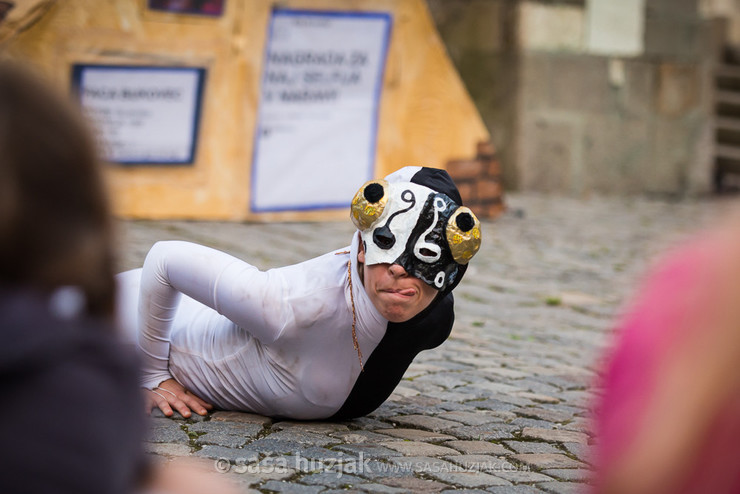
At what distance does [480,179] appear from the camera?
9.59m

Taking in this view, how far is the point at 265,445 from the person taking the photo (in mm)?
3379

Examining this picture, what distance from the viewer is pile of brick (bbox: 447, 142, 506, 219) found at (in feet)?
31.1

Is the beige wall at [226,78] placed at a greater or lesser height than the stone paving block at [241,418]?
greater

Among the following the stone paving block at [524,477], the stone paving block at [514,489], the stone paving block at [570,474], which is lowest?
the stone paving block at [570,474]

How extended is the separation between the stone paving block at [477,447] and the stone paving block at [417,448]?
4 cm

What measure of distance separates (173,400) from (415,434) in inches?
32.8

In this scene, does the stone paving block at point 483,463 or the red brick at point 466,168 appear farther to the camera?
the red brick at point 466,168

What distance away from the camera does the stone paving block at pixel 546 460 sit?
11.2ft

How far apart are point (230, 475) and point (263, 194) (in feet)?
19.1

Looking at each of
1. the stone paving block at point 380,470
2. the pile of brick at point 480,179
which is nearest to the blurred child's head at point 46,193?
the stone paving block at point 380,470

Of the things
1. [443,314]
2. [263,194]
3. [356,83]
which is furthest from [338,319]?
[356,83]

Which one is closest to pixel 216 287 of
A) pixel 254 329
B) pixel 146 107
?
pixel 254 329

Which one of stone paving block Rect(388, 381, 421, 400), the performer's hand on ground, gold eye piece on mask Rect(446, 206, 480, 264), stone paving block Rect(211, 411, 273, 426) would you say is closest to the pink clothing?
gold eye piece on mask Rect(446, 206, 480, 264)

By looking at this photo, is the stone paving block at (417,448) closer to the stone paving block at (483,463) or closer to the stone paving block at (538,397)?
the stone paving block at (483,463)
